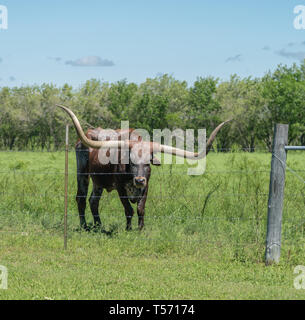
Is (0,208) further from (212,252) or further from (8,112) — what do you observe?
(8,112)

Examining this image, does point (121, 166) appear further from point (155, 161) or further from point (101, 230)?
point (101, 230)

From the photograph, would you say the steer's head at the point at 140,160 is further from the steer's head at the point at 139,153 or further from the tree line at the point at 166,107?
the tree line at the point at 166,107

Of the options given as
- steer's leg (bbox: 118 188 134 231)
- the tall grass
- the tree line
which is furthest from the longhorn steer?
the tree line

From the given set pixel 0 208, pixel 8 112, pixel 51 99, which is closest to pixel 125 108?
pixel 51 99

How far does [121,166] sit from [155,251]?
5.46 ft

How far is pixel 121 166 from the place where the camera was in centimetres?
768

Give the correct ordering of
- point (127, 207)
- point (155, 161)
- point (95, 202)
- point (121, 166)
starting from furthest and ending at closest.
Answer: point (95, 202), point (127, 207), point (121, 166), point (155, 161)

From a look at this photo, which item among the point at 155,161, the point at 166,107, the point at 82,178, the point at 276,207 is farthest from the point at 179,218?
the point at 166,107

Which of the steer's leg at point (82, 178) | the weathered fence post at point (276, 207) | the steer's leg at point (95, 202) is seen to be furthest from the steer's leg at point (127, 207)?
the weathered fence post at point (276, 207)

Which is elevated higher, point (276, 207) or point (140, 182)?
point (140, 182)

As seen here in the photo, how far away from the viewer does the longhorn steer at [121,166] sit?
24.0ft

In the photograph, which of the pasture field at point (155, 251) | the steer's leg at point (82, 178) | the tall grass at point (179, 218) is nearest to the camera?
the pasture field at point (155, 251)

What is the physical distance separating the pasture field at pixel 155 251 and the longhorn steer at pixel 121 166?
0.46 meters

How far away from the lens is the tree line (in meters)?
48.1
